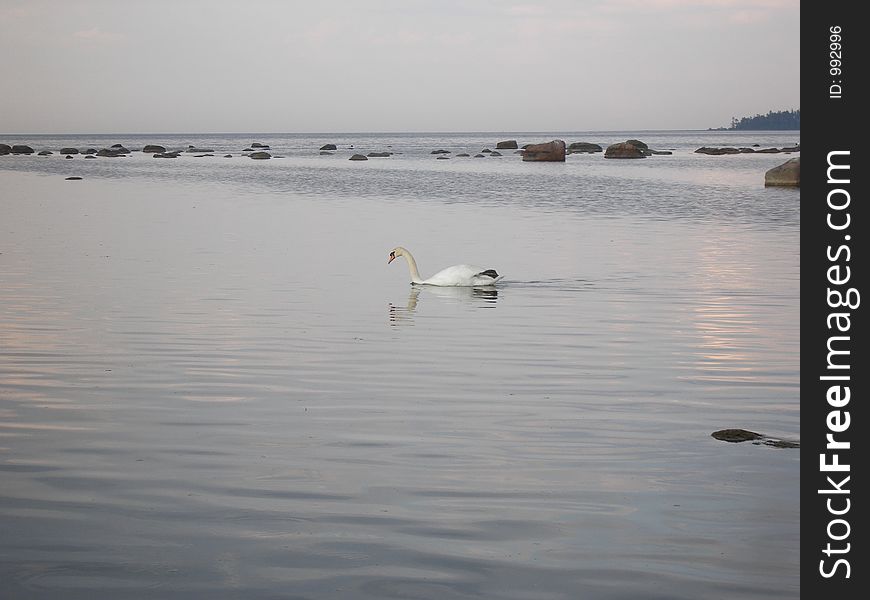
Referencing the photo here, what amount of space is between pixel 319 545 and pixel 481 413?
11.1 feet

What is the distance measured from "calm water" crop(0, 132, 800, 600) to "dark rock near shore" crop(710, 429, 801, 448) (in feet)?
0.46

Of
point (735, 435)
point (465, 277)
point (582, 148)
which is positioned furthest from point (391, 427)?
point (582, 148)

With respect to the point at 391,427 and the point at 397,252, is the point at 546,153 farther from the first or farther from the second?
the point at 391,427

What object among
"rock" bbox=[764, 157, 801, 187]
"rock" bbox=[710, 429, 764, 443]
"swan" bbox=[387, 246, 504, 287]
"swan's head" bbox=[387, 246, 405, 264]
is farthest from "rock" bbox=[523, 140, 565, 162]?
"rock" bbox=[710, 429, 764, 443]

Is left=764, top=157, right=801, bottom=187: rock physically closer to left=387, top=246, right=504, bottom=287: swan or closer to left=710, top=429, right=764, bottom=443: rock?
left=387, top=246, right=504, bottom=287: swan

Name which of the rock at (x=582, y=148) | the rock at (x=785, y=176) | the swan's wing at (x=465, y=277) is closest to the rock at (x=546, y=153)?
the rock at (x=582, y=148)

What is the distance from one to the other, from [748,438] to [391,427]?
261 centimetres

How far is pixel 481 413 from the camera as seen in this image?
1005cm

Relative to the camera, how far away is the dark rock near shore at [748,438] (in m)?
8.98

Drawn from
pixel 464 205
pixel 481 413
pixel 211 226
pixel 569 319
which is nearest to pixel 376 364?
pixel 481 413

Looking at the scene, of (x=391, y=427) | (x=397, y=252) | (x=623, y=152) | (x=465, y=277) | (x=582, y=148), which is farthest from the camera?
(x=582, y=148)

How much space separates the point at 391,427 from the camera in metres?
9.55

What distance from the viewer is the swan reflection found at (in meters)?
15.8
